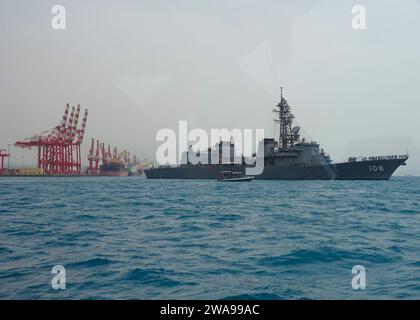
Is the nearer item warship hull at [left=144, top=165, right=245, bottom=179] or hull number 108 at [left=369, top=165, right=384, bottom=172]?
hull number 108 at [left=369, top=165, right=384, bottom=172]

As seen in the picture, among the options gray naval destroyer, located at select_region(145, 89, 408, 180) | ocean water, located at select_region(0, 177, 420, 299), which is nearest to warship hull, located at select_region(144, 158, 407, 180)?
gray naval destroyer, located at select_region(145, 89, 408, 180)

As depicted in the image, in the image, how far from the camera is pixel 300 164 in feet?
224

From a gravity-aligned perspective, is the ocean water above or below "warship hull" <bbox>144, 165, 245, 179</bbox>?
below

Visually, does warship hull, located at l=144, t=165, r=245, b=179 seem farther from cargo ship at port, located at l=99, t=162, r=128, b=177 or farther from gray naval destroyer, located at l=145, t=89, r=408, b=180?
cargo ship at port, located at l=99, t=162, r=128, b=177

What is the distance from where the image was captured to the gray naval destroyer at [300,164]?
65.1 metres

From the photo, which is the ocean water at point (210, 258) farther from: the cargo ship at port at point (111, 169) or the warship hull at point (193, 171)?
the cargo ship at port at point (111, 169)

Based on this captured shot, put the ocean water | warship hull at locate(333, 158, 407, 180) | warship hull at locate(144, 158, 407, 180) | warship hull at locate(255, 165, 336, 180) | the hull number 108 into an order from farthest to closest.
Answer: warship hull at locate(255, 165, 336, 180) → the hull number 108 → warship hull at locate(144, 158, 407, 180) → warship hull at locate(333, 158, 407, 180) → the ocean water

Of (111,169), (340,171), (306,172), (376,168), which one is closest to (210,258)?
(306,172)

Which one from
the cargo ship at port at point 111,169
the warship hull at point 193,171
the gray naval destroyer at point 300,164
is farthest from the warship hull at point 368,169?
the cargo ship at port at point 111,169

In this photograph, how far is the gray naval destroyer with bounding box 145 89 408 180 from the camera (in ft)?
213
